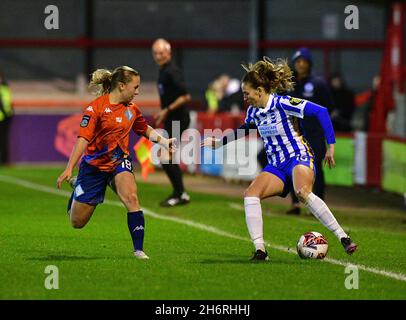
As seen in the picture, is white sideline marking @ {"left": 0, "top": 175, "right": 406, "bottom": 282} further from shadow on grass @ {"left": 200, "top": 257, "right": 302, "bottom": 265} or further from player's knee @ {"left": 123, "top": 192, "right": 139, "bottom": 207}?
player's knee @ {"left": 123, "top": 192, "right": 139, "bottom": 207}

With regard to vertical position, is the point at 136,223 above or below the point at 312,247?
above

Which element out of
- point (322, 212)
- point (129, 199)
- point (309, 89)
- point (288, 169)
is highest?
point (309, 89)

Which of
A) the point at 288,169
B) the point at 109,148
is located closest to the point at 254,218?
the point at 288,169

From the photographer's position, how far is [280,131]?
11594 mm

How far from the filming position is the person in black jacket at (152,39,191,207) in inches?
683

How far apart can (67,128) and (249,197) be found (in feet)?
52.0

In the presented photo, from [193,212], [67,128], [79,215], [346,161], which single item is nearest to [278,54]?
[67,128]

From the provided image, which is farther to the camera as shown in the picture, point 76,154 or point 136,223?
point 136,223

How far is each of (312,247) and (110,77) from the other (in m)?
2.45

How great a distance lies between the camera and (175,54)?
113 ft

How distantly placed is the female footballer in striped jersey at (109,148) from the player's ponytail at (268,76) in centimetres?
105

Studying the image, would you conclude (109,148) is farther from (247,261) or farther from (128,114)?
(247,261)
